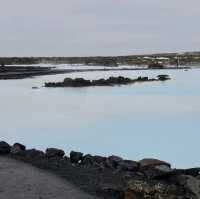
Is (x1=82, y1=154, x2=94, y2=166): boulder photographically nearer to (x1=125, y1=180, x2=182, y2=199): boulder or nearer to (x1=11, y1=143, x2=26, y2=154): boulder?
(x1=11, y1=143, x2=26, y2=154): boulder

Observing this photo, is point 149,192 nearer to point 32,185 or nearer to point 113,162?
point 32,185

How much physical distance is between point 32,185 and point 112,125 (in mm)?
8713

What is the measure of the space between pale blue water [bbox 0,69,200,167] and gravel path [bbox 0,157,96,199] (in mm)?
3240

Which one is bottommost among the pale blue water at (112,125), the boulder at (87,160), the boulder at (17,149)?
the pale blue water at (112,125)

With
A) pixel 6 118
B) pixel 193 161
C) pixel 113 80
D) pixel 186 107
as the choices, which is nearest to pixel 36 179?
pixel 193 161

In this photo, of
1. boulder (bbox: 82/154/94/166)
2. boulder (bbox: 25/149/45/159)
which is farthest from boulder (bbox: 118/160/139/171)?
boulder (bbox: 25/149/45/159)

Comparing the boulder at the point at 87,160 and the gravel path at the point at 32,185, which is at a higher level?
the gravel path at the point at 32,185

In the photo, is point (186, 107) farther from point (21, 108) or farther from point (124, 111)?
point (21, 108)

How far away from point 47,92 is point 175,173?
2321 cm

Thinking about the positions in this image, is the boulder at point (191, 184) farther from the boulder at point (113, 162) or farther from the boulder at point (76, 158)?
the boulder at point (76, 158)

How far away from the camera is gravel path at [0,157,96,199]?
773cm

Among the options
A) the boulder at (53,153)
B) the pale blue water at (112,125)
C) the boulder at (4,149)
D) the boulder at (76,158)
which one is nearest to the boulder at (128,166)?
the boulder at (76,158)

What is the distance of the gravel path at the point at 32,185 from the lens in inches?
304

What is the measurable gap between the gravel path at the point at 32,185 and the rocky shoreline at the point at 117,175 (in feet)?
0.84
